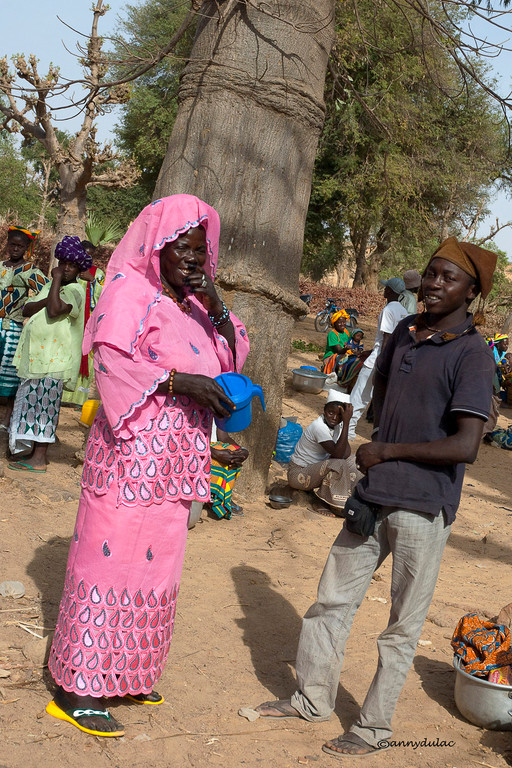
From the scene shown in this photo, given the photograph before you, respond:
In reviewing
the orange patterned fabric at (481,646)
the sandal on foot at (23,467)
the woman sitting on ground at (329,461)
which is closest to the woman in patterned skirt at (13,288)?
the sandal on foot at (23,467)

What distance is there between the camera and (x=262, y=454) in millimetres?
6285

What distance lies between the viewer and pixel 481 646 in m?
3.36

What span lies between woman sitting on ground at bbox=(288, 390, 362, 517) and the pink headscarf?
3.82 metres

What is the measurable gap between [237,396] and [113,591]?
34.0 inches

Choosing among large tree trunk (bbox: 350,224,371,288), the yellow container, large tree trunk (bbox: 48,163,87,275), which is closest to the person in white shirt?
the yellow container

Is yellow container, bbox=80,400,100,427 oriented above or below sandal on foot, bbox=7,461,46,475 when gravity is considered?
above

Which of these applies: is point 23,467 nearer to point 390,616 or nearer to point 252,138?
point 252,138

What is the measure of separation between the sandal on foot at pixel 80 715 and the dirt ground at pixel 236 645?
3 centimetres

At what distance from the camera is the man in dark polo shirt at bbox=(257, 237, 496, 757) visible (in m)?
2.66

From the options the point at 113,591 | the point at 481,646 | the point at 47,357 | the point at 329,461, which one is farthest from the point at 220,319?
the point at 329,461

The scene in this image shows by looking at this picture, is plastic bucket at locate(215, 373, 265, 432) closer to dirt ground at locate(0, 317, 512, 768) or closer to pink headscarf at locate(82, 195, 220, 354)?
pink headscarf at locate(82, 195, 220, 354)

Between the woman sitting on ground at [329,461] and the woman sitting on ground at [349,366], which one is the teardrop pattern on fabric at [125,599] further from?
the woman sitting on ground at [349,366]

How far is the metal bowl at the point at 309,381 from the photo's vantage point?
11.1m

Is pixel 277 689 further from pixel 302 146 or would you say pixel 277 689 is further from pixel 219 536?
pixel 302 146
